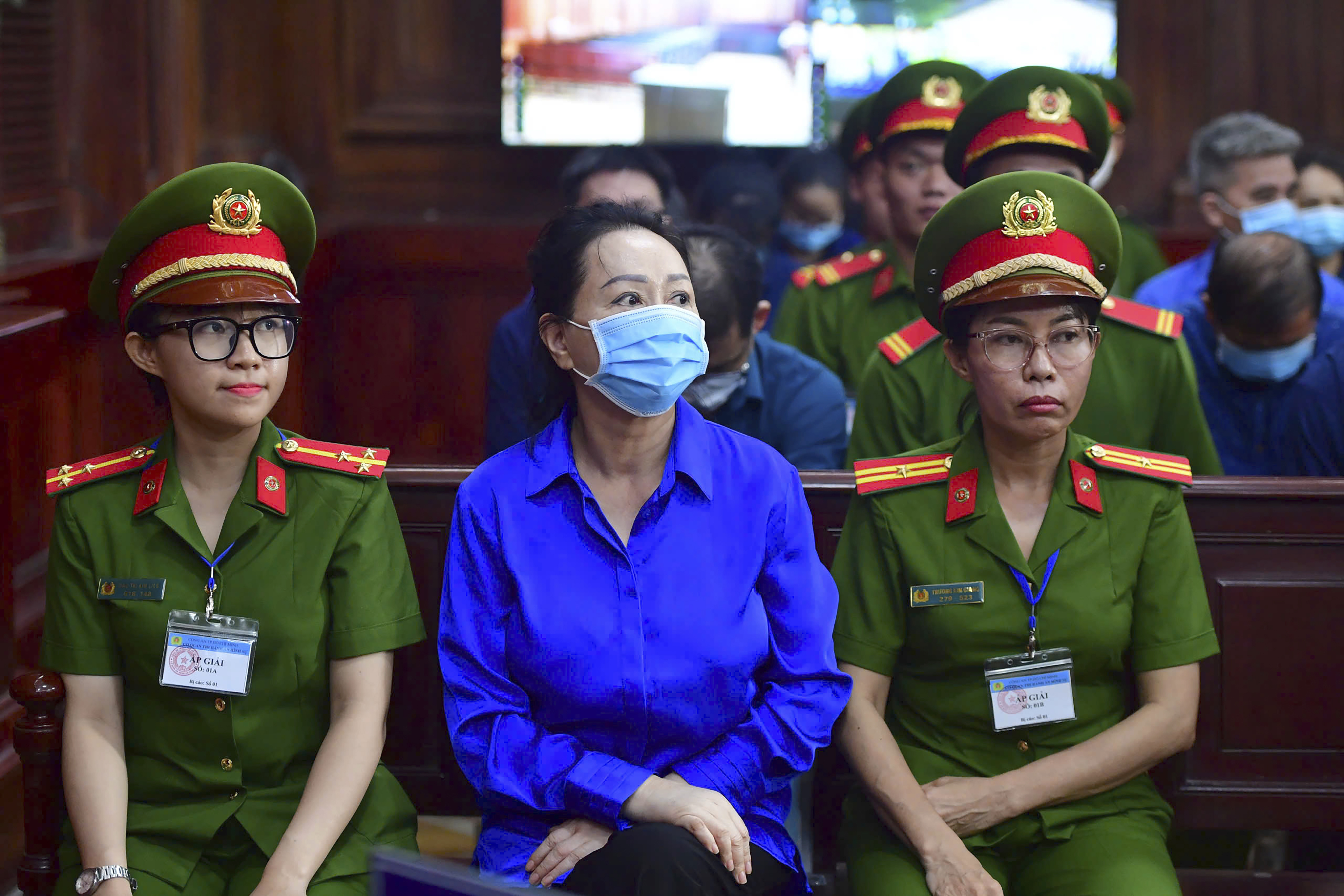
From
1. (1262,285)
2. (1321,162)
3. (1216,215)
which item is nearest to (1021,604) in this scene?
(1262,285)

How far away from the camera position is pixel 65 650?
2148mm

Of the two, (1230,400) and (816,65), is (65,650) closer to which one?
(1230,400)

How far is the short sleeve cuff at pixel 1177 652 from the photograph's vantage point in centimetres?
226

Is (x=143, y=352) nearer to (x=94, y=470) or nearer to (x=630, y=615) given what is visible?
(x=94, y=470)

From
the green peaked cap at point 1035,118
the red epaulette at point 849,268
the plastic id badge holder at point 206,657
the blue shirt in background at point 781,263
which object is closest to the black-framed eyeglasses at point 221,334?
the plastic id badge holder at point 206,657

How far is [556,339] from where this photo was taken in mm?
2203

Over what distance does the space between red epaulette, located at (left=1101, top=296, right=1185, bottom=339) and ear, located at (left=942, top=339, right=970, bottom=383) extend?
673 millimetres

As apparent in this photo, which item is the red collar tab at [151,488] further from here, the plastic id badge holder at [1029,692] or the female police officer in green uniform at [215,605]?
the plastic id badge holder at [1029,692]

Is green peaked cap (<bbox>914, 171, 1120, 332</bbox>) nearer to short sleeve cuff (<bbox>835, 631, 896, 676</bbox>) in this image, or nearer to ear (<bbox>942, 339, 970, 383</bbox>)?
ear (<bbox>942, 339, 970, 383</bbox>)

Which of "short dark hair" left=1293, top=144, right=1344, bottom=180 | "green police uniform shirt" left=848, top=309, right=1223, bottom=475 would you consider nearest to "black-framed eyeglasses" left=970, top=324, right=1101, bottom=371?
"green police uniform shirt" left=848, top=309, right=1223, bottom=475

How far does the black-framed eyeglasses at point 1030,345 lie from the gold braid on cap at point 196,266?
1089 mm

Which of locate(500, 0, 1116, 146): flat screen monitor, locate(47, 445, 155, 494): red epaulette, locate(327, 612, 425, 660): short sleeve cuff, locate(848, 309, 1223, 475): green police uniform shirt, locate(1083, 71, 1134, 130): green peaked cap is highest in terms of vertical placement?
locate(500, 0, 1116, 146): flat screen monitor

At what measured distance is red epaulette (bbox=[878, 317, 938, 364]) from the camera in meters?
2.97

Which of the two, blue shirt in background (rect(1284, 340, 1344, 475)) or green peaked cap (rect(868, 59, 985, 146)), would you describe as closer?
blue shirt in background (rect(1284, 340, 1344, 475))
